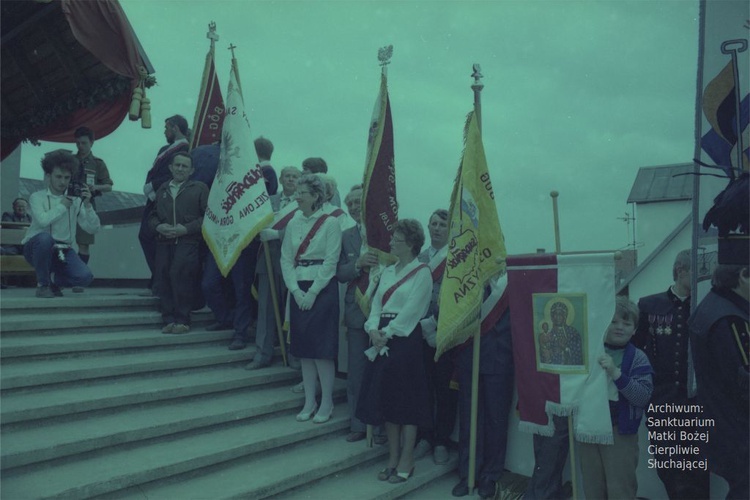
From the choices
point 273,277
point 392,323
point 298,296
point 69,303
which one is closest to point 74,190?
point 69,303

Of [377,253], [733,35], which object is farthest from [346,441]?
[733,35]

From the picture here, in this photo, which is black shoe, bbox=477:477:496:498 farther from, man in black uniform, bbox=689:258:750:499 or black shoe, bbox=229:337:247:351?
black shoe, bbox=229:337:247:351

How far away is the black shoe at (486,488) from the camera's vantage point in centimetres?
425

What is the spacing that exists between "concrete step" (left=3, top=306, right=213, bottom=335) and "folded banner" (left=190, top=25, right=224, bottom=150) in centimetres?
190

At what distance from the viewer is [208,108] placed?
6316 millimetres

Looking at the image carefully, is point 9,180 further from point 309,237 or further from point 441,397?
point 441,397

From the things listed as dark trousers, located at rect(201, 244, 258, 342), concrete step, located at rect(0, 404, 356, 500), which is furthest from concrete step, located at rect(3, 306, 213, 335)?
concrete step, located at rect(0, 404, 356, 500)

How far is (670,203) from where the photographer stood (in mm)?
29250

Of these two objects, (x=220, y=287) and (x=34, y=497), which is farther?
(x=220, y=287)

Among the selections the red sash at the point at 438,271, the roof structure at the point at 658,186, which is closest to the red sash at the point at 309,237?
the red sash at the point at 438,271

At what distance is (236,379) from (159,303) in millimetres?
1537

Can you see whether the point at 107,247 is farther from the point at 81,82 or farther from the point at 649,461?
the point at 649,461

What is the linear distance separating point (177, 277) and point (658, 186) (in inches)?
1148

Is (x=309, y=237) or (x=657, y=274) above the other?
(x=657, y=274)
